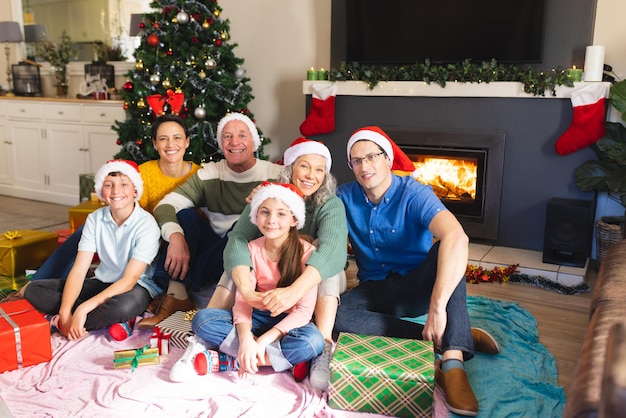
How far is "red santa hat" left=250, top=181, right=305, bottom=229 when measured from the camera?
2260 mm

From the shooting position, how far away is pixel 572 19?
12.1 feet

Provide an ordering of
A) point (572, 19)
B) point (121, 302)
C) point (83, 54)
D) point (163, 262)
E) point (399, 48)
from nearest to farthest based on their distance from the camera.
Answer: point (121, 302)
point (163, 262)
point (572, 19)
point (399, 48)
point (83, 54)

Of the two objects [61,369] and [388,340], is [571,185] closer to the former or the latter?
[388,340]

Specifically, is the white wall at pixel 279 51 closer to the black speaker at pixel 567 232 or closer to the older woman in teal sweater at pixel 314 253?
the black speaker at pixel 567 232

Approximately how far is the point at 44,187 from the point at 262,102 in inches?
95.9

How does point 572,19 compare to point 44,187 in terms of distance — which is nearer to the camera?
point 572,19

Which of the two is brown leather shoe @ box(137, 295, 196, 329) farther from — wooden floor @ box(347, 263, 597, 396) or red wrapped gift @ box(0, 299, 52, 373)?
wooden floor @ box(347, 263, 597, 396)

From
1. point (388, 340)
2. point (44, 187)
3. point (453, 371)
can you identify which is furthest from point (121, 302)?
point (44, 187)

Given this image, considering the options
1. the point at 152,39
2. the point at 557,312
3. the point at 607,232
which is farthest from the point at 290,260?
the point at 152,39

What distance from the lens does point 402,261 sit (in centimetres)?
254

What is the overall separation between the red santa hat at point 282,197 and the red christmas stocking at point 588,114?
2.14 m

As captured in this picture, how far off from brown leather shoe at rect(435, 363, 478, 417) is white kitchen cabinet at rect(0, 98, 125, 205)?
157 inches

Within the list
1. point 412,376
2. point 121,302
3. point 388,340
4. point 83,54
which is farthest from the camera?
point 83,54

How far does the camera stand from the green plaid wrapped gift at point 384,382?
6.42 feet
